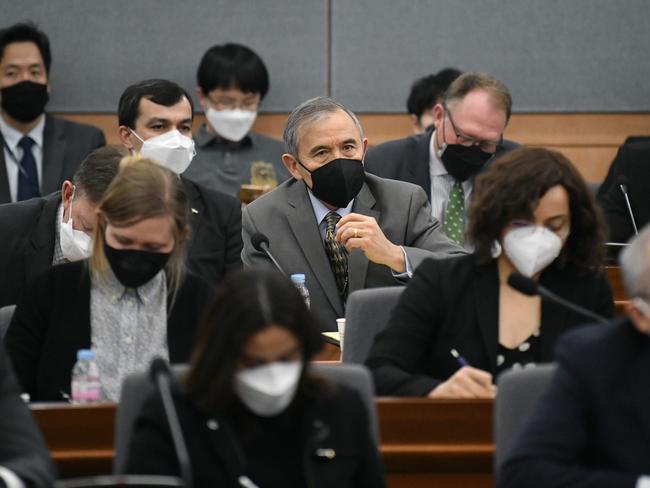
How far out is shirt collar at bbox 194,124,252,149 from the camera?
5848 millimetres

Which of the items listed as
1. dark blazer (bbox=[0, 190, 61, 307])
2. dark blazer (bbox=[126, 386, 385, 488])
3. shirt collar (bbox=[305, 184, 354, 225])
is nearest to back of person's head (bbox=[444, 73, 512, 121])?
shirt collar (bbox=[305, 184, 354, 225])

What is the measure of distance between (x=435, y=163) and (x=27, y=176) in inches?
72.4

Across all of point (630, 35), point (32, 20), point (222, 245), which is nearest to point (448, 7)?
point (630, 35)

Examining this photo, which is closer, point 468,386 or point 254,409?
point 254,409

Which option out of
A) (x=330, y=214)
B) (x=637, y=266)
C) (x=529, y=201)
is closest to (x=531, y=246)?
(x=529, y=201)

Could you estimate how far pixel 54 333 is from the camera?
290 cm

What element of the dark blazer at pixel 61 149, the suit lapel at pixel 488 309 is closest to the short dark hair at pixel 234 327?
the suit lapel at pixel 488 309

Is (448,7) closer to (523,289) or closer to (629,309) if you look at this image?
(523,289)

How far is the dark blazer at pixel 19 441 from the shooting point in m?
2.14

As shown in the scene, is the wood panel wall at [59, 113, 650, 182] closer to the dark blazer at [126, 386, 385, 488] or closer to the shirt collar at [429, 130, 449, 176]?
the shirt collar at [429, 130, 449, 176]

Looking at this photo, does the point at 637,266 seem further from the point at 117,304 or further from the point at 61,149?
the point at 61,149

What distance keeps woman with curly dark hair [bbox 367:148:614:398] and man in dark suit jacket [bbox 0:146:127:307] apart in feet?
3.04

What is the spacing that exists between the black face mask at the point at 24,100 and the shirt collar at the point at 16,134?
0.16 ft

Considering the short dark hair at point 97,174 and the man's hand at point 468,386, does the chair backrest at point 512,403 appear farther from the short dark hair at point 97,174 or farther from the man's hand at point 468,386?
the short dark hair at point 97,174
